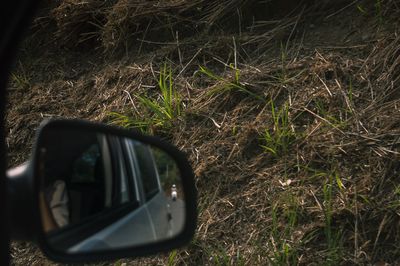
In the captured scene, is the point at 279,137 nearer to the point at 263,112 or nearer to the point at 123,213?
the point at 263,112

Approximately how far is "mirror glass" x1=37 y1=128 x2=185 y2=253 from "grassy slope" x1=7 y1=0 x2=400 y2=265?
152 cm

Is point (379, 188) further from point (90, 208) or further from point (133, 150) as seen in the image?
point (90, 208)

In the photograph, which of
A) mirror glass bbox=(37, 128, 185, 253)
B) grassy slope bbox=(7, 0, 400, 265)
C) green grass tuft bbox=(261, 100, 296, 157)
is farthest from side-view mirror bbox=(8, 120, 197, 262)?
green grass tuft bbox=(261, 100, 296, 157)

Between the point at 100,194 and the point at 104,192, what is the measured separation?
0.09ft

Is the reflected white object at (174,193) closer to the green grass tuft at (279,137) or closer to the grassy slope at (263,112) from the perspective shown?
the grassy slope at (263,112)

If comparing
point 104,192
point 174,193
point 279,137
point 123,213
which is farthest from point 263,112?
point 104,192

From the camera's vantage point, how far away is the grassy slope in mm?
3668

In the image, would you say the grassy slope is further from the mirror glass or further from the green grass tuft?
the mirror glass

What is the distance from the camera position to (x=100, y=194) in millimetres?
1852

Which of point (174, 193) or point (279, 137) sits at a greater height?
point (174, 193)

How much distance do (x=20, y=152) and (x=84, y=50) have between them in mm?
1212

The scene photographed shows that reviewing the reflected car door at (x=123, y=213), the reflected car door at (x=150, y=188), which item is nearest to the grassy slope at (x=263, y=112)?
the reflected car door at (x=150, y=188)

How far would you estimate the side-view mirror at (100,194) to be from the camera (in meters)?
1.74

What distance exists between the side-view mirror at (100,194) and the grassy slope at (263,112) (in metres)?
1.54
